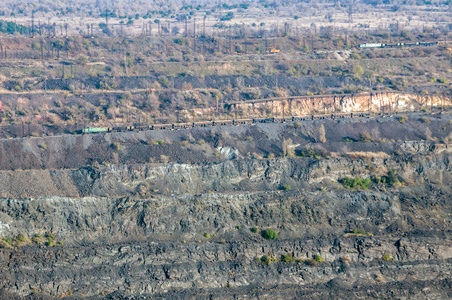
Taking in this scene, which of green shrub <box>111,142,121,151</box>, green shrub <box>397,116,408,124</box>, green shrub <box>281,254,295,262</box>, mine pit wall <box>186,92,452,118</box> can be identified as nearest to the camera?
green shrub <box>281,254,295,262</box>

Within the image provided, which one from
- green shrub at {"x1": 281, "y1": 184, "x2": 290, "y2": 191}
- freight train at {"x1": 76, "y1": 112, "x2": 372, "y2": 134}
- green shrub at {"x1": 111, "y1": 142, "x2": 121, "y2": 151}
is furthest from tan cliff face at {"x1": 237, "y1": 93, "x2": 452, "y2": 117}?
green shrub at {"x1": 281, "y1": 184, "x2": 290, "y2": 191}

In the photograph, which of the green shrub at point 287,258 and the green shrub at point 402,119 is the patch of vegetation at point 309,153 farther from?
the green shrub at point 287,258

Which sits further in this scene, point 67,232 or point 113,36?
point 113,36

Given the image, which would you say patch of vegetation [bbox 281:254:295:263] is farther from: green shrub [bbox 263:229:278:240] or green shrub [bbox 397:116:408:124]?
green shrub [bbox 397:116:408:124]

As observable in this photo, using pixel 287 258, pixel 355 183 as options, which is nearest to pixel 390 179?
pixel 355 183

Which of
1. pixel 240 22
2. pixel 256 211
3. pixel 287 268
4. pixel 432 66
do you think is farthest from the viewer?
pixel 240 22

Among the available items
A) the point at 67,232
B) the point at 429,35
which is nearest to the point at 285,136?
the point at 67,232

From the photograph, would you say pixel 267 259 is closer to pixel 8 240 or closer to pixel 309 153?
pixel 309 153

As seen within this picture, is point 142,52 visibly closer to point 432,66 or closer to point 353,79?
point 353,79
